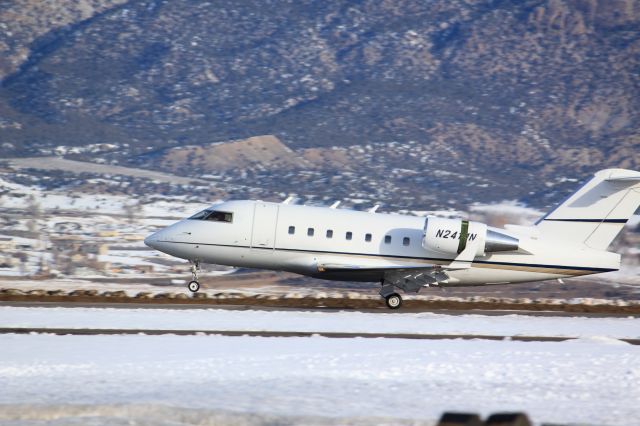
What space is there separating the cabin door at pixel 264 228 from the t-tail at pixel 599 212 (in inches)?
331

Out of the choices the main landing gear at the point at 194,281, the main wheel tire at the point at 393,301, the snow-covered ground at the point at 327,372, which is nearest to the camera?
the snow-covered ground at the point at 327,372

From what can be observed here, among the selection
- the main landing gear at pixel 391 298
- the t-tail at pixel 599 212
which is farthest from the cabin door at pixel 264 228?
the t-tail at pixel 599 212

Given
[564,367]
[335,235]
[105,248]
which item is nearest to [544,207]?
[105,248]

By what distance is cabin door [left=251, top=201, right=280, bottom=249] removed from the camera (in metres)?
34.8

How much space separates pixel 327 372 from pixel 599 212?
17.9 meters

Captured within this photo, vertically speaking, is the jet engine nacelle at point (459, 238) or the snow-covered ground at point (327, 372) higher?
the jet engine nacelle at point (459, 238)

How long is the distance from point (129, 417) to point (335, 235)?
20163 mm

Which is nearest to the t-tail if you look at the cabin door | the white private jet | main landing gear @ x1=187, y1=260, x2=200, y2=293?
the white private jet

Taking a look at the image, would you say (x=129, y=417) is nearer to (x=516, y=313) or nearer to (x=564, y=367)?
(x=564, y=367)

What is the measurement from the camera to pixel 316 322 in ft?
95.6

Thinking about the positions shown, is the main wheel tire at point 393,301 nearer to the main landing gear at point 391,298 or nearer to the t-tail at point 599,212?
the main landing gear at point 391,298

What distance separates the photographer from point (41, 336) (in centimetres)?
2461

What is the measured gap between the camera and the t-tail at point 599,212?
35.6 metres

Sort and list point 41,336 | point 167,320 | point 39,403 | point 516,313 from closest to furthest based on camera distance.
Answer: point 39,403, point 41,336, point 167,320, point 516,313
